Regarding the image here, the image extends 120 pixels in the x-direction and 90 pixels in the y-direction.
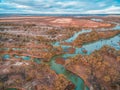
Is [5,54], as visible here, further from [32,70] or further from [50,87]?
[50,87]

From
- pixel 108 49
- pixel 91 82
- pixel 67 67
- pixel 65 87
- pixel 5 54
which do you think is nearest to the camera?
pixel 65 87

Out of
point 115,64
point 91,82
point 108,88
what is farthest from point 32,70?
point 115,64

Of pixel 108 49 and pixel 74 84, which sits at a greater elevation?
pixel 108 49

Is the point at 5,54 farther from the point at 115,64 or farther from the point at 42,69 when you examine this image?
the point at 115,64

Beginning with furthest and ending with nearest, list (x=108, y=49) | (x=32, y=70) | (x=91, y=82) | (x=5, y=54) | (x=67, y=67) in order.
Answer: (x=5, y=54), (x=108, y=49), (x=67, y=67), (x=32, y=70), (x=91, y=82)

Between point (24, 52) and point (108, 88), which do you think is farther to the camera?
point (24, 52)

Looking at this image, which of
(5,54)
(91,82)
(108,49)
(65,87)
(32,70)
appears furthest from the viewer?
(5,54)

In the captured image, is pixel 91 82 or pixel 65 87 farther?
pixel 91 82

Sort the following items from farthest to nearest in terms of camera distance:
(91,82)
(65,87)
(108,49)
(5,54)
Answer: (5,54), (108,49), (91,82), (65,87)

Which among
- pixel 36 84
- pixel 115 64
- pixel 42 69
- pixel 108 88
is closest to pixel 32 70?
pixel 42 69
